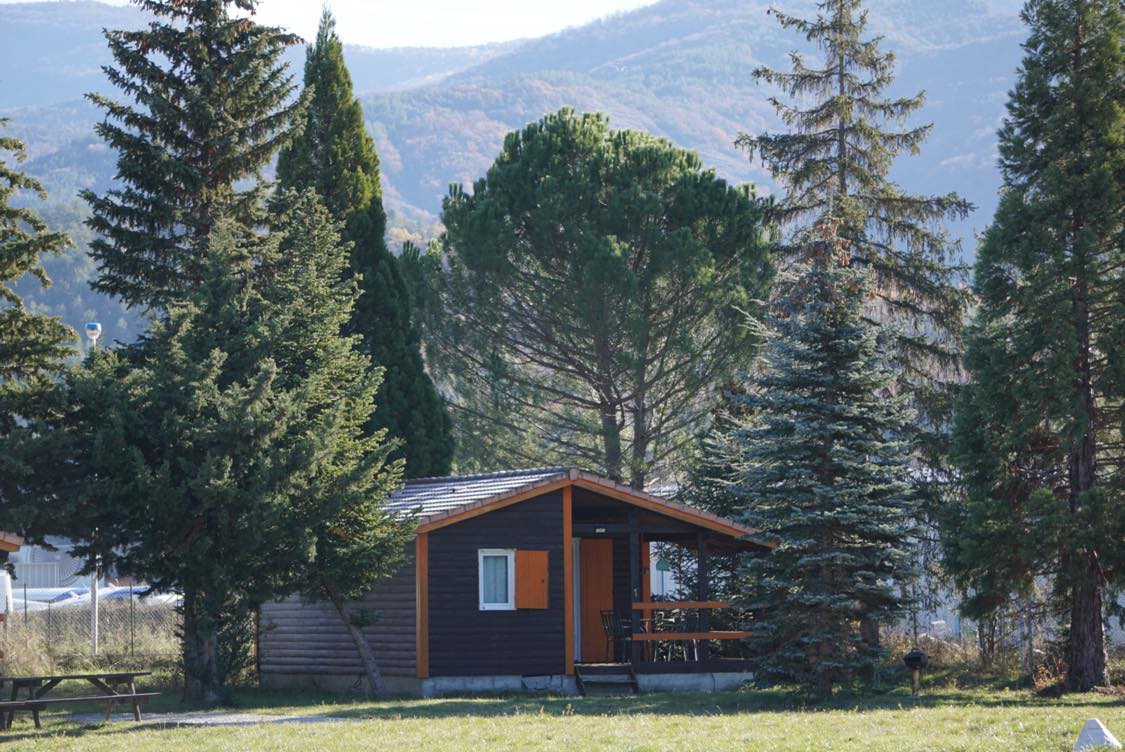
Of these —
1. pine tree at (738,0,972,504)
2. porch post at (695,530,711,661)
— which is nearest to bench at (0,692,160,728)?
porch post at (695,530,711,661)

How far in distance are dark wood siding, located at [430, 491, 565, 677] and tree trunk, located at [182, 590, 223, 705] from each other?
11.4 feet

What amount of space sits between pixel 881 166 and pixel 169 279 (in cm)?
1520

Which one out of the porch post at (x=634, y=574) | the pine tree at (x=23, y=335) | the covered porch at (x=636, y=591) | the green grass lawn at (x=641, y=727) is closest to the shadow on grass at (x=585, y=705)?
the green grass lawn at (x=641, y=727)

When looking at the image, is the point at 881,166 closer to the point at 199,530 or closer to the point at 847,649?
the point at 847,649

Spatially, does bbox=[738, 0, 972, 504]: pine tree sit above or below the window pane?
above

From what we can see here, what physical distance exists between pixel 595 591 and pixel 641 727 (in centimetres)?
1069

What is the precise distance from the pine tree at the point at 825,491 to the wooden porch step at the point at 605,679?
2.93 meters

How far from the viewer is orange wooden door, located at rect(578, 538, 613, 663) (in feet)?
88.0

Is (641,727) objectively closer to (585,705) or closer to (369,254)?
(585,705)

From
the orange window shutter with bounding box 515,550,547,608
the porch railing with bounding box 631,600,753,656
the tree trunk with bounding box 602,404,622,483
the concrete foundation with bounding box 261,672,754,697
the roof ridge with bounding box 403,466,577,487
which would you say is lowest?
the concrete foundation with bounding box 261,672,754,697

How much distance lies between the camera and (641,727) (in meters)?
16.2

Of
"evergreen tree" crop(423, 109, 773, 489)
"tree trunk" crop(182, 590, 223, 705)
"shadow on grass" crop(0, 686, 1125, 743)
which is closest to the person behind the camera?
"shadow on grass" crop(0, 686, 1125, 743)

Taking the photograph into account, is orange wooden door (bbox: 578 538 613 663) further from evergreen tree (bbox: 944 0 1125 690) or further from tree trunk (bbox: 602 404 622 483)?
tree trunk (bbox: 602 404 622 483)

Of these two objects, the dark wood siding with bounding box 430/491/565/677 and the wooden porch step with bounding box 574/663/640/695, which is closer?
the dark wood siding with bounding box 430/491/565/677
